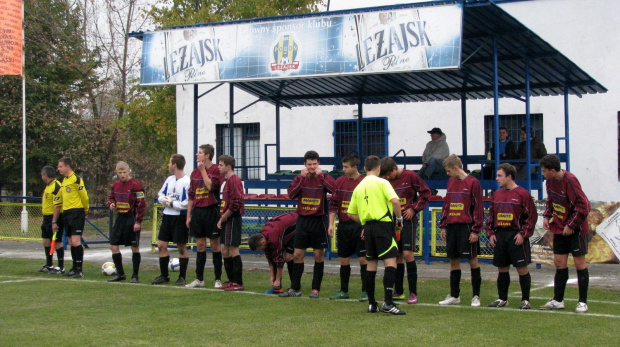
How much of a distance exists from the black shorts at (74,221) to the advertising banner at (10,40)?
9966 millimetres

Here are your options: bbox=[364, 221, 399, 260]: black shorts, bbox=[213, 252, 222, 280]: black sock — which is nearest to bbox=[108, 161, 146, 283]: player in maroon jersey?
bbox=[213, 252, 222, 280]: black sock

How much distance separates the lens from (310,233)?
10664 mm

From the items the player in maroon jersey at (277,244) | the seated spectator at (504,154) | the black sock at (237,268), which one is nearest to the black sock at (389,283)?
the player in maroon jersey at (277,244)

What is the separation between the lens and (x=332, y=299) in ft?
34.1

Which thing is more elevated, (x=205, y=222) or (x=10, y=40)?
(x=10, y=40)

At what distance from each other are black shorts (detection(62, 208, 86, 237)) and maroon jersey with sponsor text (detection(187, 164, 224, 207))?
263cm

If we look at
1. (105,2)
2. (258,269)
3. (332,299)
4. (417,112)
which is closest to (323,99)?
(417,112)

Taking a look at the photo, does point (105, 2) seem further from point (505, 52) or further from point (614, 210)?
point (614, 210)

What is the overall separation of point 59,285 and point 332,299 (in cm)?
451

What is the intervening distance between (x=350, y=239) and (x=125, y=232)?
398 cm

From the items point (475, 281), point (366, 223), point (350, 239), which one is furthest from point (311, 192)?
point (475, 281)

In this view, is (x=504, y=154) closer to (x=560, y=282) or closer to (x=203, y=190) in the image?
(x=203, y=190)

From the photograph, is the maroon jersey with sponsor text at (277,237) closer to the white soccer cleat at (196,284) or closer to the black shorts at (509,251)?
the white soccer cleat at (196,284)

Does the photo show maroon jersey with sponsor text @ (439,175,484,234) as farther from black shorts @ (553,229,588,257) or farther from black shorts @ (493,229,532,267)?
black shorts @ (553,229,588,257)
